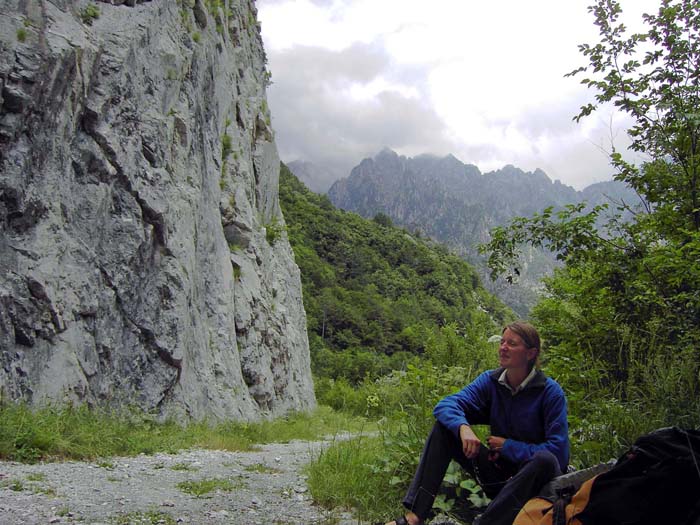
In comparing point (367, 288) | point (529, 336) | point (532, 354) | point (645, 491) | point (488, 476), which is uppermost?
point (367, 288)

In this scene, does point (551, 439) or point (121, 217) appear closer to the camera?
point (551, 439)

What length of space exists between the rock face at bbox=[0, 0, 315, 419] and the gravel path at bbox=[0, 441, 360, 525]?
250 cm

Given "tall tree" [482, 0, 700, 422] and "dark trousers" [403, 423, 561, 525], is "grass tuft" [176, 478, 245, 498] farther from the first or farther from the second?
"tall tree" [482, 0, 700, 422]

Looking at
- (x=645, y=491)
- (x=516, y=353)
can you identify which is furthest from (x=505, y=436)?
(x=645, y=491)

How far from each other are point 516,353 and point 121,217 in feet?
26.6

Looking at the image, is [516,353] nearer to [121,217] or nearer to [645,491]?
[645,491]

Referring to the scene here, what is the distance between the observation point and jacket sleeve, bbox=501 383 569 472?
2871mm

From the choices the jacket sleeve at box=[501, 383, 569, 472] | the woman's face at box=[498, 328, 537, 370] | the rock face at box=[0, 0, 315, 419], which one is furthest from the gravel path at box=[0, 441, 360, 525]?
the rock face at box=[0, 0, 315, 419]

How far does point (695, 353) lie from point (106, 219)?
8783mm

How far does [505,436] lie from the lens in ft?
10.4

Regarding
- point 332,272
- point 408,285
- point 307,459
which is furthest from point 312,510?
point 408,285

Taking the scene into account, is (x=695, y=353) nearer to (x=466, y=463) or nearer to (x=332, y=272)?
(x=466, y=463)

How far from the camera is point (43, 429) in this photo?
5.23 metres

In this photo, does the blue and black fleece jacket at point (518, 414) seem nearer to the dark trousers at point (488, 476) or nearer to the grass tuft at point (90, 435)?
the dark trousers at point (488, 476)
